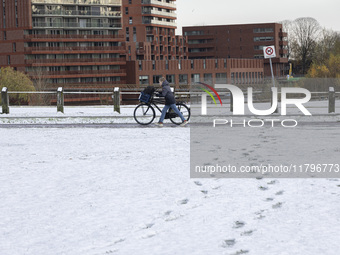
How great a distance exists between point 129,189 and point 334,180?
3.37m

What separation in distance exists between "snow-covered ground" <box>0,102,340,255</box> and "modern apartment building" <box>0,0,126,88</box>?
102 m

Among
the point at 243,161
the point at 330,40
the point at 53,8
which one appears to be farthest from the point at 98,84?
the point at 243,161

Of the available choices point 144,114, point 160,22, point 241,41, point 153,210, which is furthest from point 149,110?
point 241,41

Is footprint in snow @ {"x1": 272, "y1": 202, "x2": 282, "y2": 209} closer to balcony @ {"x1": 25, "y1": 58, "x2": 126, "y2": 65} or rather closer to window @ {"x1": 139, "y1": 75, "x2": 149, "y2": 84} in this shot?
balcony @ {"x1": 25, "y1": 58, "x2": 126, "y2": 65}

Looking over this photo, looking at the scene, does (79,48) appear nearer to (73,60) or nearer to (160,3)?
(73,60)

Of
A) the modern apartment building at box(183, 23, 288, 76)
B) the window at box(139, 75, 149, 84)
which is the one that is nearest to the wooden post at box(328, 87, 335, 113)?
the window at box(139, 75, 149, 84)

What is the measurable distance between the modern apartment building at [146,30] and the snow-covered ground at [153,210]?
125044 millimetres

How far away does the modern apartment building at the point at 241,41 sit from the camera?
164 m

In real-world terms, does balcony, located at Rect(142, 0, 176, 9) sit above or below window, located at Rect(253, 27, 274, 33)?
above

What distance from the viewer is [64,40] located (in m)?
118

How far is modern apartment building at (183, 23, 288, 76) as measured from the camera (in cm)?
16438

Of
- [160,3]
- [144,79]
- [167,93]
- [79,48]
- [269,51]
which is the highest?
[160,3]

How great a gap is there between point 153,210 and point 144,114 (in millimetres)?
14424

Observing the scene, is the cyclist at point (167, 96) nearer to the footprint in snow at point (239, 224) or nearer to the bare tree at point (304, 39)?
the footprint in snow at point (239, 224)
